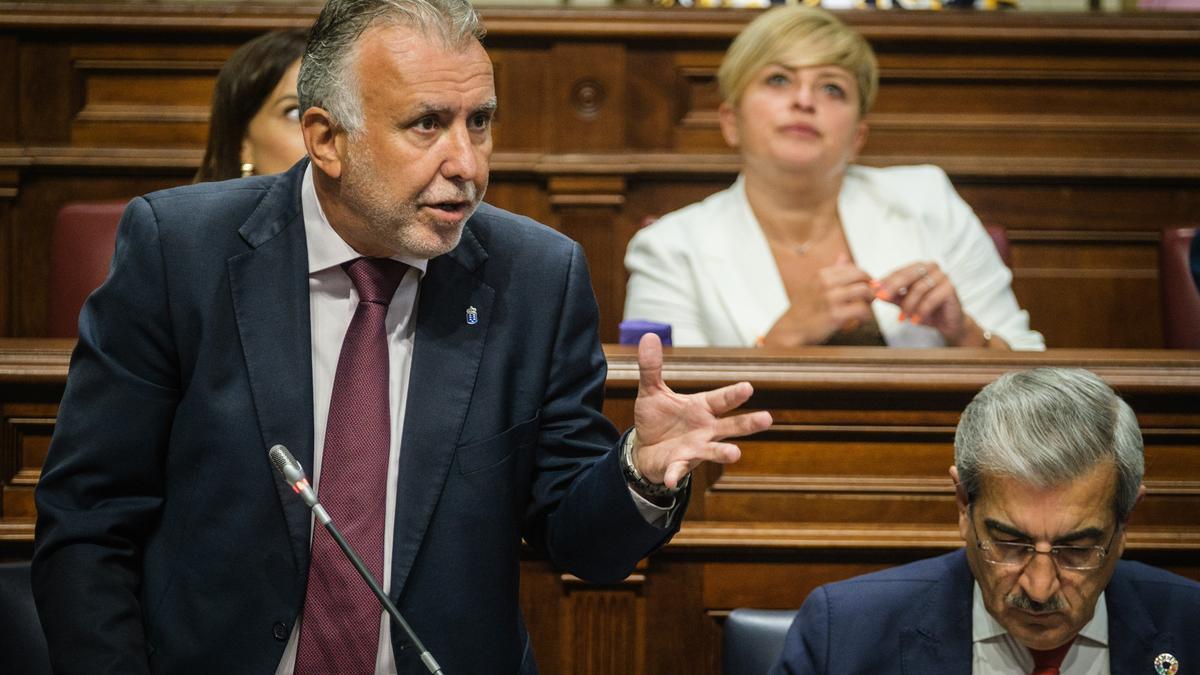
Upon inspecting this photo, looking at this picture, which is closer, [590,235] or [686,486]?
[686,486]

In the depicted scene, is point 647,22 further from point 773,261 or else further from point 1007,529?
point 1007,529

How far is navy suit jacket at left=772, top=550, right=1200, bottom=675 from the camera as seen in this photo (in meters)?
1.40

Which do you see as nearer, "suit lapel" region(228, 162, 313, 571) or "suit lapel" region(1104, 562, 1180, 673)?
"suit lapel" region(228, 162, 313, 571)

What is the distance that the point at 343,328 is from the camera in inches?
48.8

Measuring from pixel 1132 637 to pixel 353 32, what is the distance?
0.96m

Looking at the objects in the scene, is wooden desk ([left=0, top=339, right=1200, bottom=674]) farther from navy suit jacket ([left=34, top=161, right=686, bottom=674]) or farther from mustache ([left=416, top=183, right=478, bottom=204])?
mustache ([left=416, top=183, right=478, bottom=204])

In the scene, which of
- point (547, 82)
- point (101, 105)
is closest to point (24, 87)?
point (101, 105)

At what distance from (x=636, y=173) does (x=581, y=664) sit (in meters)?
1.35

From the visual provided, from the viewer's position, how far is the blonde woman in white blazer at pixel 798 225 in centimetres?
241

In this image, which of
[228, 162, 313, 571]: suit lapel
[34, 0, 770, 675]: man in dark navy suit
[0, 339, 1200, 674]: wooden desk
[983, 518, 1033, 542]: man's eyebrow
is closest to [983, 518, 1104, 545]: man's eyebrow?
[983, 518, 1033, 542]: man's eyebrow

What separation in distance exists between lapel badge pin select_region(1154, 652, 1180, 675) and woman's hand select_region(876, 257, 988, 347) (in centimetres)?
89

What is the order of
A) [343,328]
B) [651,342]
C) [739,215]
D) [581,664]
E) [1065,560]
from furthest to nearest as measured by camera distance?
[739,215], [581,664], [1065,560], [343,328], [651,342]

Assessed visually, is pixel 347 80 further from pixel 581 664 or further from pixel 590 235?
pixel 590 235

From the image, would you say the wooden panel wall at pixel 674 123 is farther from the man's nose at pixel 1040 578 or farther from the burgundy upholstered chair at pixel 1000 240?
the man's nose at pixel 1040 578
